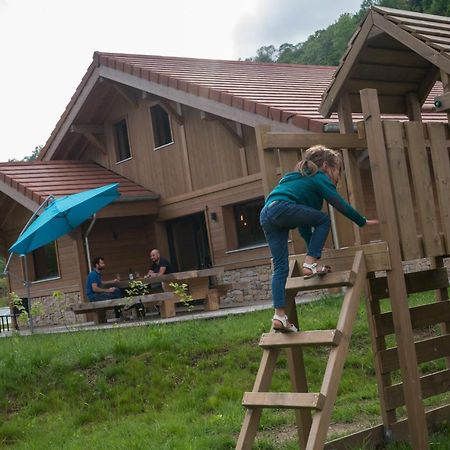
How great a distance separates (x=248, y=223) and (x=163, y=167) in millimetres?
3047

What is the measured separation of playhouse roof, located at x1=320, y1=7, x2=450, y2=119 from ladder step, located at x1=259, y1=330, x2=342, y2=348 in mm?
2562

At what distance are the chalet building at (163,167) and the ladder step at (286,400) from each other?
1036 centimetres

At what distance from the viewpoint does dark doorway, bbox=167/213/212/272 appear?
21219 mm

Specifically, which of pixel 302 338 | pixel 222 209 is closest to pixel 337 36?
pixel 222 209

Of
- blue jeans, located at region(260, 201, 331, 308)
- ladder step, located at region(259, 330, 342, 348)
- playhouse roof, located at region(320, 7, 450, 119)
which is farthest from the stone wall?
ladder step, located at region(259, 330, 342, 348)

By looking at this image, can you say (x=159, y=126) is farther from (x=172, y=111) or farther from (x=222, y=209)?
(x=222, y=209)

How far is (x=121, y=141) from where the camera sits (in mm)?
22812

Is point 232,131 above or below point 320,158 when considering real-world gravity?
above

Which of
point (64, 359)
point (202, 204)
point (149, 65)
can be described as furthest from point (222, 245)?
point (64, 359)

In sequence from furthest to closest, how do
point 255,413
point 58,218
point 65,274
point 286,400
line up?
1. point 65,274
2. point 58,218
3. point 255,413
4. point 286,400

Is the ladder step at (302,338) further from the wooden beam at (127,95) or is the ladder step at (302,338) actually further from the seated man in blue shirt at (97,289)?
the wooden beam at (127,95)

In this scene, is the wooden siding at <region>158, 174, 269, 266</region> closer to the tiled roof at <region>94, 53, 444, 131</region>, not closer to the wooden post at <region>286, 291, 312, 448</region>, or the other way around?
the tiled roof at <region>94, 53, 444, 131</region>

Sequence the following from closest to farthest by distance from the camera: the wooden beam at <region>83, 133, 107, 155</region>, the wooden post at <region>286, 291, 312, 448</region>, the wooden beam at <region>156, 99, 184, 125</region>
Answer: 1. the wooden post at <region>286, 291, 312, 448</region>
2. the wooden beam at <region>156, 99, 184, 125</region>
3. the wooden beam at <region>83, 133, 107, 155</region>

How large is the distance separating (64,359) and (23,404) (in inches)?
40.7
